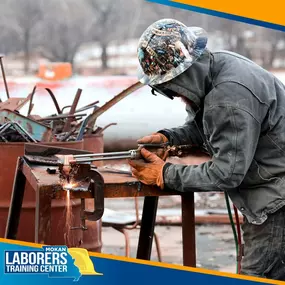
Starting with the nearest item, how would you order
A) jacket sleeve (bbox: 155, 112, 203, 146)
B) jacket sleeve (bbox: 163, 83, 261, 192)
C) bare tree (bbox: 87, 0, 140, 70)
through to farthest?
1. jacket sleeve (bbox: 163, 83, 261, 192)
2. jacket sleeve (bbox: 155, 112, 203, 146)
3. bare tree (bbox: 87, 0, 140, 70)

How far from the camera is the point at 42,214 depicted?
11.1ft

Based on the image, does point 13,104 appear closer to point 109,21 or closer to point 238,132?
point 238,132

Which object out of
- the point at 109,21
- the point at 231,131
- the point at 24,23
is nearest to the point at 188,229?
the point at 231,131

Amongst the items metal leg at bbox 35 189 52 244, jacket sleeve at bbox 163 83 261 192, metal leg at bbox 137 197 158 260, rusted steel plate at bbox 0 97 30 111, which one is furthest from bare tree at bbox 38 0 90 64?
jacket sleeve at bbox 163 83 261 192

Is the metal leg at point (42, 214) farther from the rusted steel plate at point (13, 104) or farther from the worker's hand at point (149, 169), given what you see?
the rusted steel plate at point (13, 104)

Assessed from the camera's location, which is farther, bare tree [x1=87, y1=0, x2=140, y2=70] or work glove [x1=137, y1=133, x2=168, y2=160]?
bare tree [x1=87, y1=0, x2=140, y2=70]

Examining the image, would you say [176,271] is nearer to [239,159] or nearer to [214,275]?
[214,275]

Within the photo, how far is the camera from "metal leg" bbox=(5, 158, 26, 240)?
3985mm

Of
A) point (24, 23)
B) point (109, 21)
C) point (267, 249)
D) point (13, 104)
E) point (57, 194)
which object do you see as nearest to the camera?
point (57, 194)

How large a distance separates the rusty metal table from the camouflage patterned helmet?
53cm

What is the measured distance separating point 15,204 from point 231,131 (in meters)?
1.44

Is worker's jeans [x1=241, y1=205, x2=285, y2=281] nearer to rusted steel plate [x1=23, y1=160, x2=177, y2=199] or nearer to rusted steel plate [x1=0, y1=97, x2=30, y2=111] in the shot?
rusted steel plate [x1=23, y1=160, x2=177, y2=199]

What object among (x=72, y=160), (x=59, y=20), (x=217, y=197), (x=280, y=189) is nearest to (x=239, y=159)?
(x=280, y=189)

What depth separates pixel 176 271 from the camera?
11.3 ft
